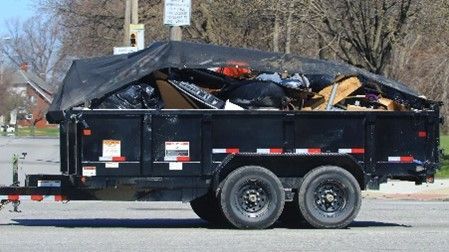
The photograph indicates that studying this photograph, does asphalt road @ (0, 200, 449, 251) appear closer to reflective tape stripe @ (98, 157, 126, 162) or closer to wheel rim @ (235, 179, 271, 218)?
wheel rim @ (235, 179, 271, 218)

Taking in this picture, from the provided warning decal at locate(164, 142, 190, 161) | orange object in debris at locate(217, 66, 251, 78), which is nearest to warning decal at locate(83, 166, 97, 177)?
warning decal at locate(164, 142, 190, 161)

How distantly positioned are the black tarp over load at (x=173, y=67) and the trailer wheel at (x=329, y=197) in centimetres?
150

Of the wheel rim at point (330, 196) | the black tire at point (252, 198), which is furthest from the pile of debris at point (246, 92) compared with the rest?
the wheel rim at point (330, 196)

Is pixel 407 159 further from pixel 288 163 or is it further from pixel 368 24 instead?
pixel 368 24

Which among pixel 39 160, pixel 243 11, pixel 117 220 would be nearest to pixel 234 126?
pixel 117 220

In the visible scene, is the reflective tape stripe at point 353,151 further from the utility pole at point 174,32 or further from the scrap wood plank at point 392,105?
the utility pole at point 174,32

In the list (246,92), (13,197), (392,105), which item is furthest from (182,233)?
(392,105)

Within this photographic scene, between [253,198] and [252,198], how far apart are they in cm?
1

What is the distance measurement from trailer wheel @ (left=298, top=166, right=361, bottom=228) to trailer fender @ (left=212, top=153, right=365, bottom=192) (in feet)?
0.40

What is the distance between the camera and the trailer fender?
14445 millimetres

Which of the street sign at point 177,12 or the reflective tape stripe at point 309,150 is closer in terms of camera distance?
the reflective tape stripe at point 309,150

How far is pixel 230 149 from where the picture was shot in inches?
567

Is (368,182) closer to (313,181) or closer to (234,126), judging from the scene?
(313,181)

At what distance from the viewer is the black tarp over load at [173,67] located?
1459cm
